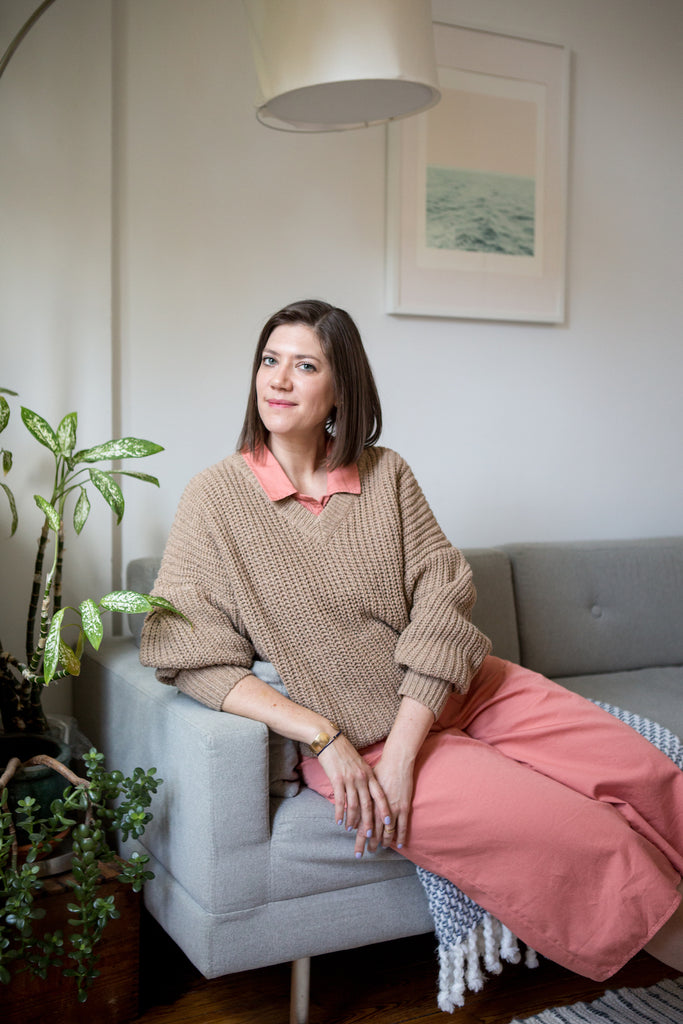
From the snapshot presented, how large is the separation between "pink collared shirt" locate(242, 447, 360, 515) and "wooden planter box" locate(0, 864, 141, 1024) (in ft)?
2.44

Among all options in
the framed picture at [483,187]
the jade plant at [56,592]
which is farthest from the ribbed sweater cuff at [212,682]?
the framed picture at [483,187]

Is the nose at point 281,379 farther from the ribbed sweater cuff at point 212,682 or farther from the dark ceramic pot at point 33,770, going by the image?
the dark ceramic pot at point 33,770

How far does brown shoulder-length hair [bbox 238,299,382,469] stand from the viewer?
1.82m

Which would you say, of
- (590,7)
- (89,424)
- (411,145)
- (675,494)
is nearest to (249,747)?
(89,424)

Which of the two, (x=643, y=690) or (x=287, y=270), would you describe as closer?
(x=643, y=690)

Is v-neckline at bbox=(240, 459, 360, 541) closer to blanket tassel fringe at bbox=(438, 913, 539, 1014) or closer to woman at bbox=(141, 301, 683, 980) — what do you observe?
woman at bbox=(141, 301, 683, 980)

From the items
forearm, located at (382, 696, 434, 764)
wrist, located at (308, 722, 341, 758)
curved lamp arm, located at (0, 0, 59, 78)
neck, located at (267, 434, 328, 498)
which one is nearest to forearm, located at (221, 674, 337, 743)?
wrist, located at (308, 722, 341, 758)

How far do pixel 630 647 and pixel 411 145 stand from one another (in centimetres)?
145

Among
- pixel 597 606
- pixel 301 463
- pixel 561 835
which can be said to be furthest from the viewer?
pixel 597 606

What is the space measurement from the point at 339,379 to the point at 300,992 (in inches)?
43.1

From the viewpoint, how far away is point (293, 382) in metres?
1.80

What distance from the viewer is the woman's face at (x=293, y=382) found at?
70.8 inches

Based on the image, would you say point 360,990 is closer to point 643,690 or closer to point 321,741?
point 321,741

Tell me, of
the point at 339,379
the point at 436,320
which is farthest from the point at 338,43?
the point at 436,320
